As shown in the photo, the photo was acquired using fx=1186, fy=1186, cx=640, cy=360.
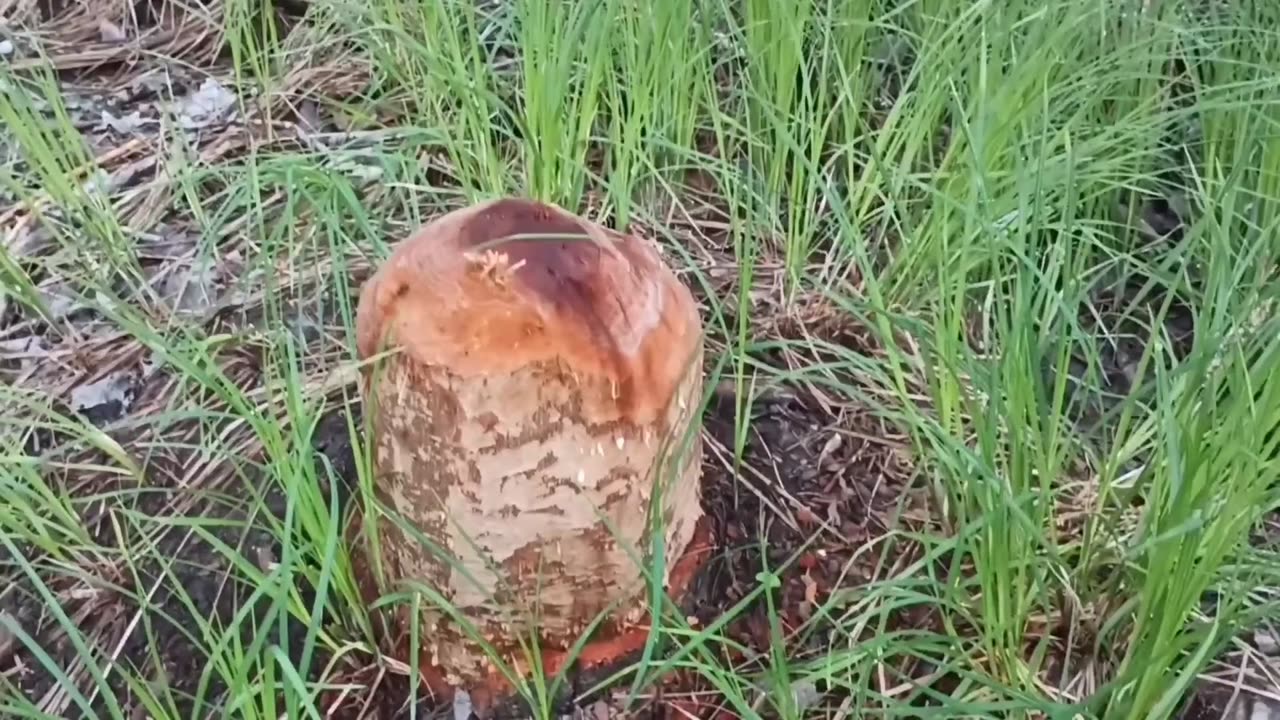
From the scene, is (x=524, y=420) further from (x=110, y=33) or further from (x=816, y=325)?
(x=110, y=33)

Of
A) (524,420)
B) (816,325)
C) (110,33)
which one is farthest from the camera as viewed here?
(110,33)

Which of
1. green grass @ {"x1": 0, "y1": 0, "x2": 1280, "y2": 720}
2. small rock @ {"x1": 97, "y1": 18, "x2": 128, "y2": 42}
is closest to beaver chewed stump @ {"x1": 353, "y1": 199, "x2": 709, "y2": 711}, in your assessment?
green grass @ {"x1": 0, "y1": 0, "x2": 1280, "y2": 720}

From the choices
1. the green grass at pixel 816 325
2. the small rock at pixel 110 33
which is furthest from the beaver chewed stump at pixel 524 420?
the small rock at pixel 110 33

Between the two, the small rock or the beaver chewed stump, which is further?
the small rock

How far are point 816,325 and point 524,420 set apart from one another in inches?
23.0

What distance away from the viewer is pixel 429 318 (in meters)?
1.03

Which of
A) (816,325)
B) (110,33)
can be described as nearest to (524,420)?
(816,325)

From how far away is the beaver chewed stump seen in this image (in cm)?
102

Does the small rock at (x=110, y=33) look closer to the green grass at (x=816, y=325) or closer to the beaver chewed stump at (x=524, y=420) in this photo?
the green grass at (x=816, y=325)

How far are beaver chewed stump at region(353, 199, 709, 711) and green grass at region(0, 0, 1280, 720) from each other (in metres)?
0.07

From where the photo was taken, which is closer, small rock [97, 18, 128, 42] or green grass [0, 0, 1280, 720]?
green grass [0, 0, 1280, 720]

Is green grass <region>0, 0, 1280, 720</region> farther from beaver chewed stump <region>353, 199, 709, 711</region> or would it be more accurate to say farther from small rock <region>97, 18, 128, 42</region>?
small rock <region>97, 18, 128, 42</region>

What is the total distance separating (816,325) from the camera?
1.51 meters

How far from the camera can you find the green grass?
1.08m
